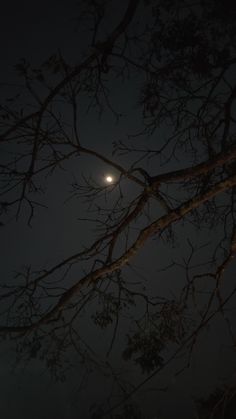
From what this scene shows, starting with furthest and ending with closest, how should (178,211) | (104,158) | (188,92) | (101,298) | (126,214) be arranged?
(188,92) → (101,298) → (126,214) → (104,158) → (178,211)

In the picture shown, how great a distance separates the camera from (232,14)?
4.43 metres

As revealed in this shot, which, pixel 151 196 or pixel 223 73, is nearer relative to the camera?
pixel 151 196

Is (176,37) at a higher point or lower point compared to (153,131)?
higher

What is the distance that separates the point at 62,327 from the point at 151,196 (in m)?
1.60

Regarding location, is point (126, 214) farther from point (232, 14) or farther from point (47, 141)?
point (232, 14)

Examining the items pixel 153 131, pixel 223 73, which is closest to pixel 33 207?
pixel 153 131

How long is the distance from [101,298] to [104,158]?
1653 mm

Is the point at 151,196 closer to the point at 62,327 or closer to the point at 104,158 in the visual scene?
the point at 104,158

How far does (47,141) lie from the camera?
3180 mm

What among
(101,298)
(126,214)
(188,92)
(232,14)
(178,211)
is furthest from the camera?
(232,14)

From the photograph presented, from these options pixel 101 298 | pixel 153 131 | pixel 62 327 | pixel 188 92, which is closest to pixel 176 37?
pixel 188 92

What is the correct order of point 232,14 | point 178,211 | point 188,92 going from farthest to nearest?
1. point 232,14
2. point 188,92
3. point 178,211

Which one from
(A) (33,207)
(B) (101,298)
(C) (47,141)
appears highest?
(C) (47,141)

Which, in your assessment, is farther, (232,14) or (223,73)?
(232,14)
